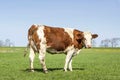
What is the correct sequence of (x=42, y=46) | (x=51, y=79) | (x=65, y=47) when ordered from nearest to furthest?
(x=51, y=79)
(x=42, y=46)
(x=65, y=47)

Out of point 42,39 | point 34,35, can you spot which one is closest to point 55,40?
point 42,39

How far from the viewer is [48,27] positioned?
1748 centimetres

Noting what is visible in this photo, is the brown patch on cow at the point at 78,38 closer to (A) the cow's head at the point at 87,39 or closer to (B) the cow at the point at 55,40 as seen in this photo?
(B) the cow at the point at 55,40

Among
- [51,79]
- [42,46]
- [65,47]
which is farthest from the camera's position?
[65,47]

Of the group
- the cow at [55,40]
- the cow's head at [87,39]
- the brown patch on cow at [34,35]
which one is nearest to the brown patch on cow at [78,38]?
the cow at [55,40]

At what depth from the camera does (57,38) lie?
17.5 metres

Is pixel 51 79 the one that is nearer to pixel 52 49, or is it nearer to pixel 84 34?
pixel 52 49

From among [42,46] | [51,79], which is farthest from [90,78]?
[42,46]

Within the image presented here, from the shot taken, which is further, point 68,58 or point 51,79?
point 68,58

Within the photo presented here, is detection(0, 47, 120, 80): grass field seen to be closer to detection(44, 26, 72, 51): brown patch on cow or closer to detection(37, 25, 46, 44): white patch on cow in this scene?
detection(44, 26, 72, 51): brown patch on cow

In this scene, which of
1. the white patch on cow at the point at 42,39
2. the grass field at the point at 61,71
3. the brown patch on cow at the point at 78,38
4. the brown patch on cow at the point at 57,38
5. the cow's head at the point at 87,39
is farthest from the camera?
the brown patch on cow at the point at 78,38

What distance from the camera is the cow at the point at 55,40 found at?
1684 cm

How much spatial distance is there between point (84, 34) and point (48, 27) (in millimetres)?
2222

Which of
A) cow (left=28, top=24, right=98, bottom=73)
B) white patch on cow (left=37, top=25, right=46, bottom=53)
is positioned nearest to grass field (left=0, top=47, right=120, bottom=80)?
cow (left=28, top=24, right=98, bottom=73)
